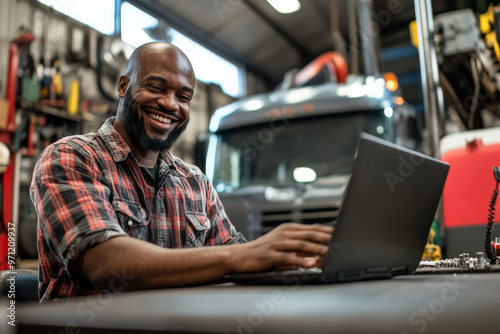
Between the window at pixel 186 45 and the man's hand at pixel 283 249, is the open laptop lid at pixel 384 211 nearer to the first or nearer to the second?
the man's hand at pixel 283 249

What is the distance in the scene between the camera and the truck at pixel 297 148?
11.2 ft

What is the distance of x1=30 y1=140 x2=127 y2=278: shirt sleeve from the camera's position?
3.21 feet

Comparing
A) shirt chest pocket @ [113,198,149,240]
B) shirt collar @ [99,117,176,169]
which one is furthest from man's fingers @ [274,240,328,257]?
shirt collar @ [99,117,176,169]

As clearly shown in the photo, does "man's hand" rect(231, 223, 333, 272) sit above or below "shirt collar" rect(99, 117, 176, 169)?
below

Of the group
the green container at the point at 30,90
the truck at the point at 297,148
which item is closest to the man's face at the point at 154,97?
the truck at the point at 297,148

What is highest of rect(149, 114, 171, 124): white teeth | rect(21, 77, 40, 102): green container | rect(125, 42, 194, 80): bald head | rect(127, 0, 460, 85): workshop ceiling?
rect(127, 0, 460, 85): workshop ceiling

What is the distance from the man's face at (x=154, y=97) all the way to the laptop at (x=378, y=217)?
2.22 ft

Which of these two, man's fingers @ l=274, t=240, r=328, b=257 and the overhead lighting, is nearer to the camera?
man's fingers @ l=274, t=240, r=328, b=257

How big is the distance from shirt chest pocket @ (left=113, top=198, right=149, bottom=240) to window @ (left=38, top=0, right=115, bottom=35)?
16.0 feet

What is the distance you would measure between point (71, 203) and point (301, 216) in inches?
98.1

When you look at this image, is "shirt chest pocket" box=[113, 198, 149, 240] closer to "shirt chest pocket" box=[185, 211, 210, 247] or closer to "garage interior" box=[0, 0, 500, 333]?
"shirt chest pocket" box=[185, 211, 210, 247]

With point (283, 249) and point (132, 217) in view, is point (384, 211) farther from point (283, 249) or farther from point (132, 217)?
point (132, 217)

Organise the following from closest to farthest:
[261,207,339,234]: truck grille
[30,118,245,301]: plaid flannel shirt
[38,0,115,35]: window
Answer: [30,118,245,301]: plaid flannel shirt < [261,207,339,234]: truck grille < [38,0,115,35]: window

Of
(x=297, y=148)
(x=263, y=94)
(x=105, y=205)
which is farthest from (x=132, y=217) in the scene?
(x=263, y=94)
